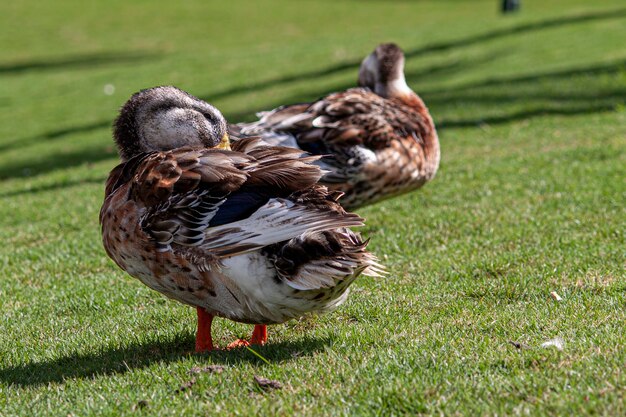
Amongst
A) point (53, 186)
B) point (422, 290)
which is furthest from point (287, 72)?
point (422, 290)

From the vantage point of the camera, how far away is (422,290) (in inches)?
219

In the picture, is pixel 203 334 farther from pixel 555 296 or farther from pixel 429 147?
pixel 429 147

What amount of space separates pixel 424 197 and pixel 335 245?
13.5 feet

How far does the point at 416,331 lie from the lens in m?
4.71

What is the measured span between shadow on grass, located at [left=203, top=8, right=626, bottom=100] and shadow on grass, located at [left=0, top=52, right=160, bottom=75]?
30.1 feet

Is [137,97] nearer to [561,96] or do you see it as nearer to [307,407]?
[307,407]

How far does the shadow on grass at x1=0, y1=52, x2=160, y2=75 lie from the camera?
2517 cm

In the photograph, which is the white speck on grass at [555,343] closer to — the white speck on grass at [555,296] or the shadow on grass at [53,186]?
the white speck on grass at [555,296]

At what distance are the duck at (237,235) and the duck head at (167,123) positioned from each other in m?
0.41

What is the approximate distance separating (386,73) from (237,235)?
164 inches

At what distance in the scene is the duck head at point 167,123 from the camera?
518cm

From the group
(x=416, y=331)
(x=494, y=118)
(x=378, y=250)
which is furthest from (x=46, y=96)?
(x=416, y=331)

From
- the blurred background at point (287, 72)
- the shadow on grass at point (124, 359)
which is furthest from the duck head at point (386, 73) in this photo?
the shadow on grass at point (124, 359)

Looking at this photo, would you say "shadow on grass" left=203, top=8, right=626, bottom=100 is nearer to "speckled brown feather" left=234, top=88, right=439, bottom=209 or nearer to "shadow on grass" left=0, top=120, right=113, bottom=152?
"shadow on grass" left=0, top=120, right=113, bottom=152
